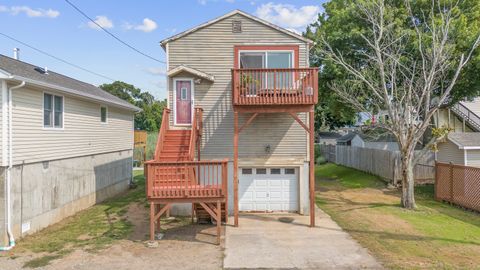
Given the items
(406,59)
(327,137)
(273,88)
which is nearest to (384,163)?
(406,59)

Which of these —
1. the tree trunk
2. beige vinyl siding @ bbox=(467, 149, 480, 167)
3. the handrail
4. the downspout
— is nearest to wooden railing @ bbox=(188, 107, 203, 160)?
the handrail

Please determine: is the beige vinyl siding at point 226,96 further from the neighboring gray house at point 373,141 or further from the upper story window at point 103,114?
the neighboring gray house at point 373,141

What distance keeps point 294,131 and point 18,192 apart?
357 inches

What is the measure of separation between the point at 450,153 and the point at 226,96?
13.9m

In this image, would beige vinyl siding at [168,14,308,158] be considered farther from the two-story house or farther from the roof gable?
the roof gable

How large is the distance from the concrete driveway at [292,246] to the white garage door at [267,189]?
127 cm

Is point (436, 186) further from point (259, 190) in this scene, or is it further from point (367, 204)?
point (259, 190)

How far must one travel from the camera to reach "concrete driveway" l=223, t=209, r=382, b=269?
8.07 metres

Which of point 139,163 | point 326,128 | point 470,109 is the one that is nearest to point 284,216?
point 470,109

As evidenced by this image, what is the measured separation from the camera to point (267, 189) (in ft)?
45.6

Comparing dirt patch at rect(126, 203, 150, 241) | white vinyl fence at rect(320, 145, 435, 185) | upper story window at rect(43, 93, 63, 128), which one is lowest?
dirt patch at rect(126, 203, 150, 241)

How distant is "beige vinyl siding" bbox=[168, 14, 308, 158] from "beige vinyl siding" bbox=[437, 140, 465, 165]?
1068cm

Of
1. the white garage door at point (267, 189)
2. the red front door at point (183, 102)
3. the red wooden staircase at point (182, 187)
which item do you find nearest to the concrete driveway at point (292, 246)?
the red wooden staircase at point (182, 187)

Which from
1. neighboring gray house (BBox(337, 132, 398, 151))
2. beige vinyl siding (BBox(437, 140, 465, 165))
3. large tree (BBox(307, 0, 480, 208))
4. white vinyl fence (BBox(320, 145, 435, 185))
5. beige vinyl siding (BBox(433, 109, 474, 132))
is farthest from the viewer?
neighboring gray house (BBox(337, 132, 398, 151))
